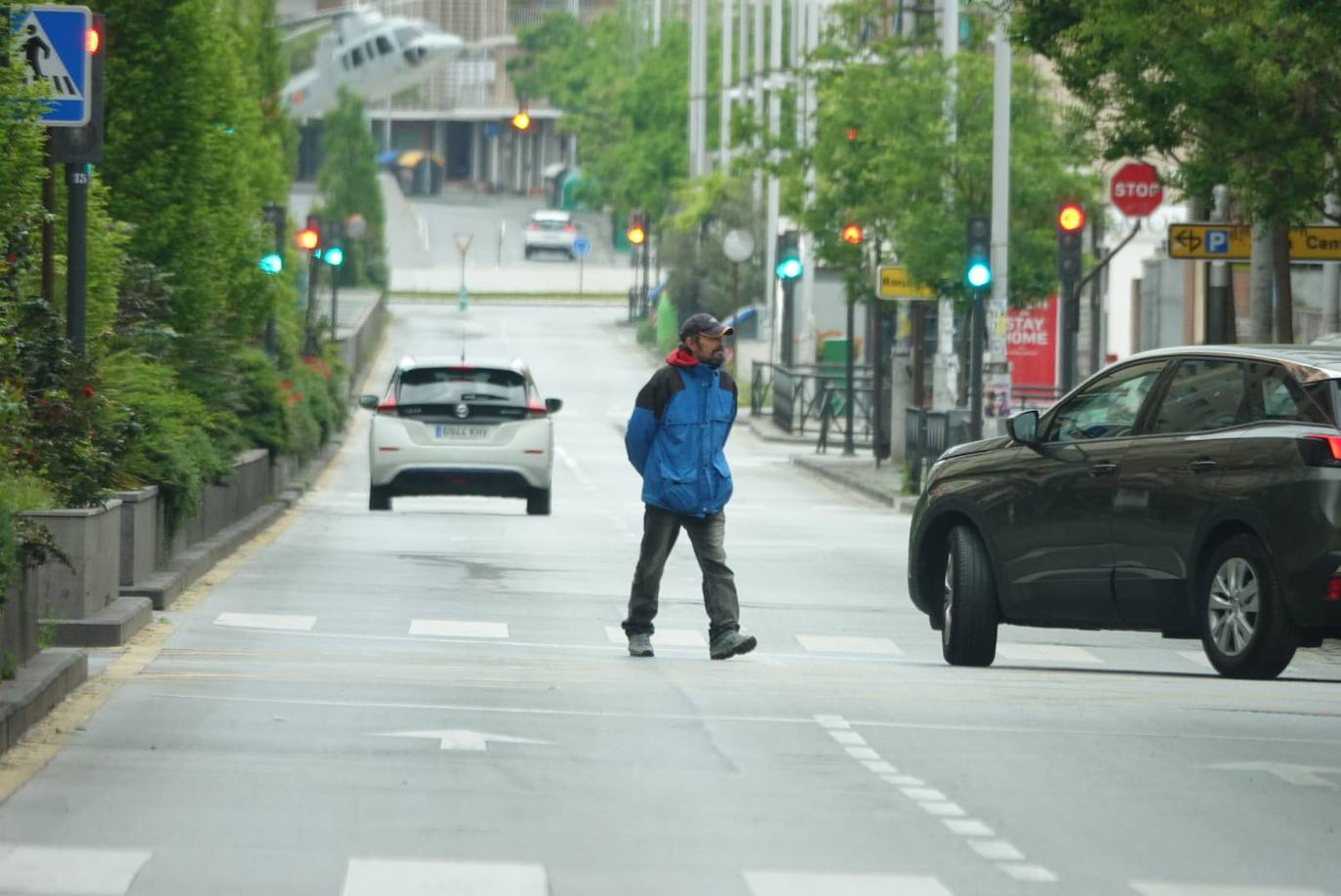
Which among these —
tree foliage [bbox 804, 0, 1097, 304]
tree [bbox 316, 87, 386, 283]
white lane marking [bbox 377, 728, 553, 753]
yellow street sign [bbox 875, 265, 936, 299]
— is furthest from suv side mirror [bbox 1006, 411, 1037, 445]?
tree [bbox 316, 87, 386, 283]

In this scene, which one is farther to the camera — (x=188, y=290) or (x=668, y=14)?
(x=668, y=14)

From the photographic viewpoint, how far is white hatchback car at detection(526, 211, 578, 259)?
4572 inches

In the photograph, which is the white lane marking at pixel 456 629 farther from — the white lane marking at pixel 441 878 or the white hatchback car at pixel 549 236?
the white hatchback car at pixel 549 236

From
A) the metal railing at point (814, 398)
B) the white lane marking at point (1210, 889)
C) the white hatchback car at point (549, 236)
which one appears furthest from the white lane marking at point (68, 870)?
the white hatchback car at point (549, 236)

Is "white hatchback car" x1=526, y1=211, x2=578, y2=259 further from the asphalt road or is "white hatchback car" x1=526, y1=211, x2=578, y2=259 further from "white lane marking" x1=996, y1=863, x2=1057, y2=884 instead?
"white lane marking" x1=996, y1=863, x2=1057, y2=884

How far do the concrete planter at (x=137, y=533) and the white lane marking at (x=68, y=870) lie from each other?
8931 mm

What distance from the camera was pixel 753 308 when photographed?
7512 cm

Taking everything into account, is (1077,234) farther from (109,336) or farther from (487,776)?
(487,776)

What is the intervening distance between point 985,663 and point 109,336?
7.81 meters

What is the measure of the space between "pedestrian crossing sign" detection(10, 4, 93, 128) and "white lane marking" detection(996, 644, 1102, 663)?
6.12 meters

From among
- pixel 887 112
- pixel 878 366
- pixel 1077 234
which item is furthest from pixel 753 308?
pixel 1077 234

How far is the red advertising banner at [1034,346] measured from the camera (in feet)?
179

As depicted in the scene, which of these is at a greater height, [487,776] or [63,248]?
[63,248]

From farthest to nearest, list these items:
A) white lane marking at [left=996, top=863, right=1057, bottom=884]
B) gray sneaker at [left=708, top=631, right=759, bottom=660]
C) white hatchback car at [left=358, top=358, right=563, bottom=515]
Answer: white hatchback car at [left=358, top=358, right=563, bottom=515] → gray sneaker at [left=708, top=631, right=759, bottom=660] → white lane marking at [left=996, top=863, right=1057, bottom=884]
